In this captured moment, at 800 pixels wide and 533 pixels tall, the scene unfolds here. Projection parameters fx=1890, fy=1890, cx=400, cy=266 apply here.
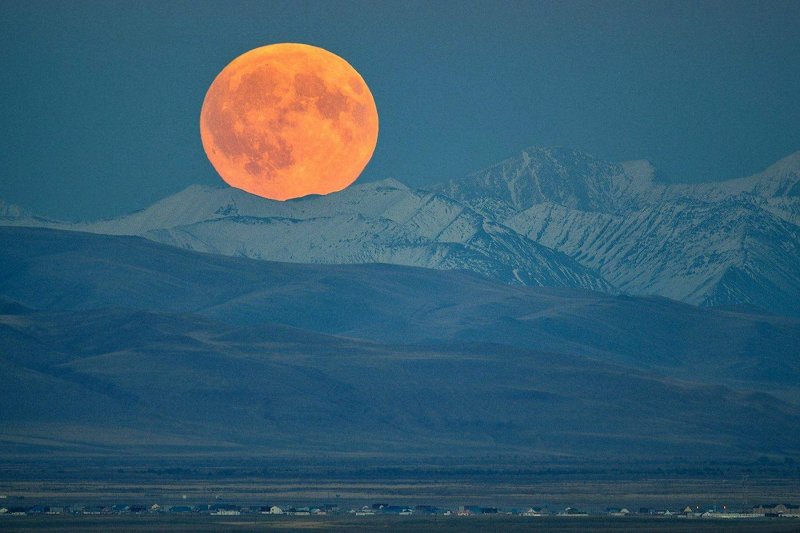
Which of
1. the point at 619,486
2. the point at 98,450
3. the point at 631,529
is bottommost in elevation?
the point at 631,529

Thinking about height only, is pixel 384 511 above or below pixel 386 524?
above

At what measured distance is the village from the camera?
120375 millimetres

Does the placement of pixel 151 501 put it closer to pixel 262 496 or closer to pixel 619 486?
pixel 262 496

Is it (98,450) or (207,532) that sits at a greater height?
(98,450)

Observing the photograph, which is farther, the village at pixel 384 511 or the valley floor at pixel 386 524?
the village at pixel 384 511

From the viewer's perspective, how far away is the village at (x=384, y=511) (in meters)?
120

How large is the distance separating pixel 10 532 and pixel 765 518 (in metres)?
47.2

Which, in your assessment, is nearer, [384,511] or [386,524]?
[386,524]

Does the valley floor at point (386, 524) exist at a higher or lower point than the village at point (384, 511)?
lower

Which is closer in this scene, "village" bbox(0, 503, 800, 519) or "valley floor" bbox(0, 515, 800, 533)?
"valley floor" bbox(0, 515, 800, 533)

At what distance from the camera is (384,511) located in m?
123

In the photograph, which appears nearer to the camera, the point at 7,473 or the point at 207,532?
the point at 207,532

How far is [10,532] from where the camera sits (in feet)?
336

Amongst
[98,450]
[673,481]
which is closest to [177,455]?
[98,450]
